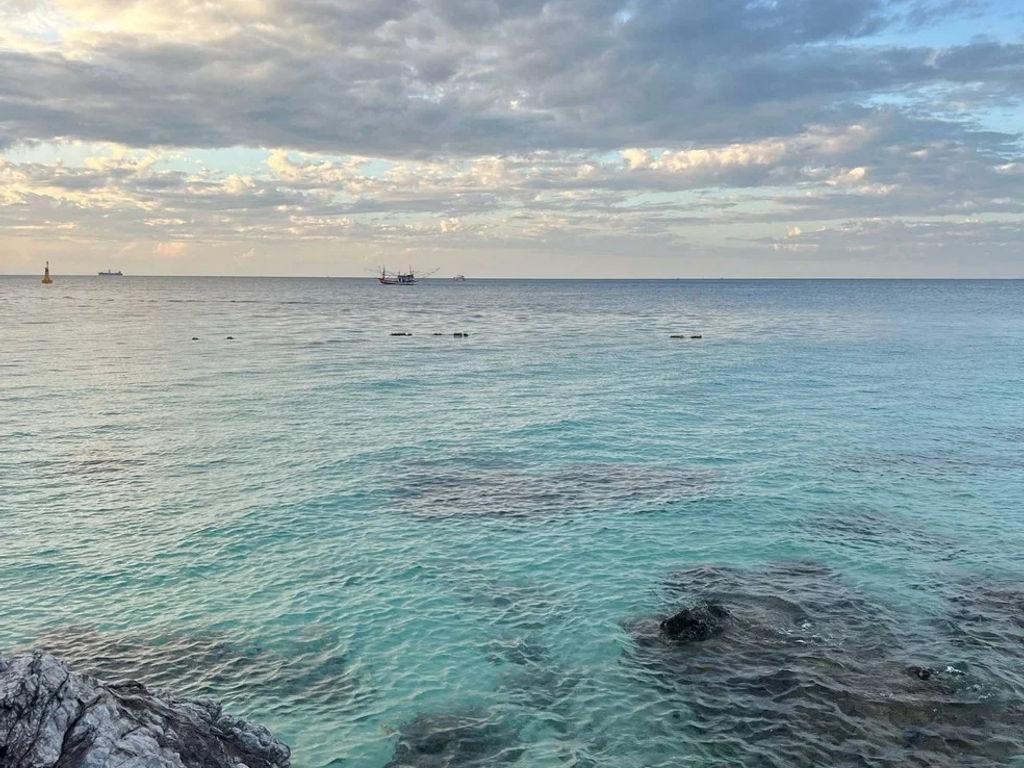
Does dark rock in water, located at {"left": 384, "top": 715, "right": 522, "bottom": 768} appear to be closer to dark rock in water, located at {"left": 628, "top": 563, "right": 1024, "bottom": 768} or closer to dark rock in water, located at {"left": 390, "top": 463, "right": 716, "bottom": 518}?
dark rock in water, located at {"left": 628, "top": 563, "right": 1024, "bottom": 768}

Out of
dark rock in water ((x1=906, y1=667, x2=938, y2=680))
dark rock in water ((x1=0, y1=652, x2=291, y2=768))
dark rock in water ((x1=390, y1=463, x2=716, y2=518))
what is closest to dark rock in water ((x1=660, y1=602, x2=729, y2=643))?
dark rock in water ((x1=906, y1=667, x2=938, y2=680))

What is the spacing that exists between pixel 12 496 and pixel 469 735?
23.9 meters

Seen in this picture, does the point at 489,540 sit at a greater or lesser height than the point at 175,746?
lesser

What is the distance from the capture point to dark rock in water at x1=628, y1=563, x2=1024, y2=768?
14727 mm

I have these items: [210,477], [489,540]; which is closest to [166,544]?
[210,477]

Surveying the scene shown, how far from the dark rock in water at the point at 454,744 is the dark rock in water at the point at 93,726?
375cm

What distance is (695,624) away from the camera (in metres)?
19.2

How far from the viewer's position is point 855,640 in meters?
18.9

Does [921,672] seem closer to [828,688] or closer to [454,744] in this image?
[828,688]

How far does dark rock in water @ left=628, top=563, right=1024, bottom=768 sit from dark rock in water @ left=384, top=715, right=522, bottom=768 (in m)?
3.69

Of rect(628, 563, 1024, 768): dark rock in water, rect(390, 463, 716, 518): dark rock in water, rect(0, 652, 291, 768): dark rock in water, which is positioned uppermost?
rect(0, 652, 291, 768): dark rock in water

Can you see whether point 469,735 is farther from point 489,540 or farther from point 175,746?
point 489,540

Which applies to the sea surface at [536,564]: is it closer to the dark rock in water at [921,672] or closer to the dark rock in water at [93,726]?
the dark rock in water at [921,672]

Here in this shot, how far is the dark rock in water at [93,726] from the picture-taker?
9682 millimetres
